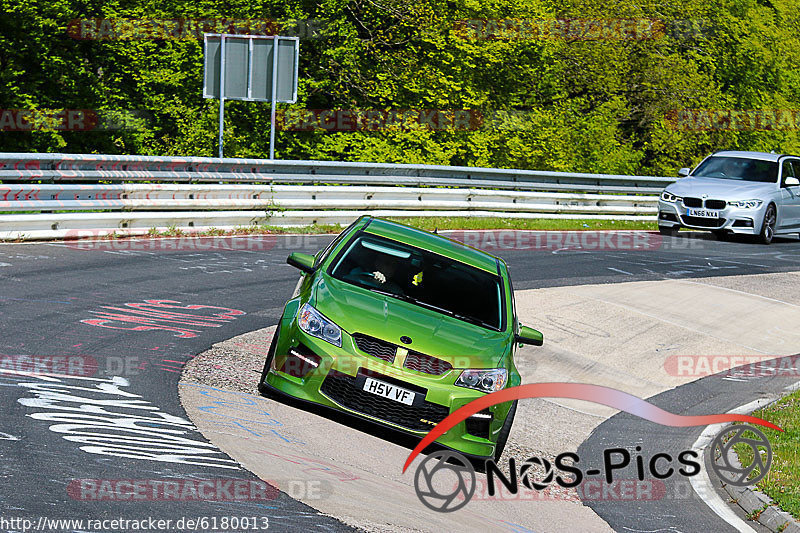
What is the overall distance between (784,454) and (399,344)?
3.81 meters

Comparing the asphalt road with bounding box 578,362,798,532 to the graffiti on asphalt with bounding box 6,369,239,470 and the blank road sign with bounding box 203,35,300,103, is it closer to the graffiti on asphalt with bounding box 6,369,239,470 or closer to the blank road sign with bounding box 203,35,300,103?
the graffiti on asphalt with bounding box 6,369,239,470

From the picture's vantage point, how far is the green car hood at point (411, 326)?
7.95m

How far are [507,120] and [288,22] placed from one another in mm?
7394

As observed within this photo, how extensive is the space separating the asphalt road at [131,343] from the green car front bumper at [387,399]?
0.93 m

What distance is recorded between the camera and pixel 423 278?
9109mm

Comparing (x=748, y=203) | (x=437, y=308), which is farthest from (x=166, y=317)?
(x=748, y=203)

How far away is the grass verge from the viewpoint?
26.6 ft

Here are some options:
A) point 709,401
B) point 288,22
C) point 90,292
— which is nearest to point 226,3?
point 288,22

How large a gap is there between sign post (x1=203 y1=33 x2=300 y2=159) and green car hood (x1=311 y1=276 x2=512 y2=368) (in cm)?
1282

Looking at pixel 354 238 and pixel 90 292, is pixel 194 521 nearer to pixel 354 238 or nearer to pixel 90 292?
pixel 354 238

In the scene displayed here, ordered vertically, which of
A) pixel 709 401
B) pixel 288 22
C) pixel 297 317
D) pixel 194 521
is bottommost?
pixel 709 401

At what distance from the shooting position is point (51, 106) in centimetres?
2831

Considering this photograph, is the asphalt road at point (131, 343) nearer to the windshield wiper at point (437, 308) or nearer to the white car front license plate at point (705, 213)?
the windshield wiper at point (437, 308)

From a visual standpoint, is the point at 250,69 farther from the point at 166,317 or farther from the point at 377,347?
the point at 377,347
